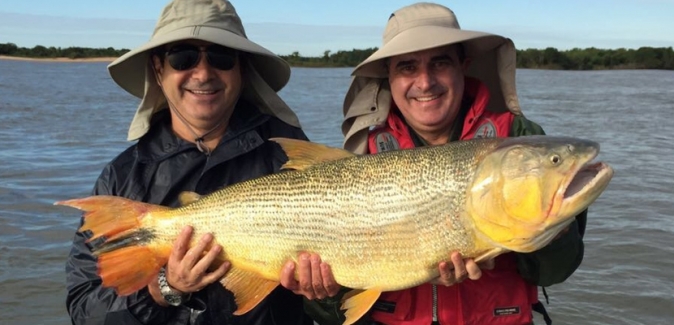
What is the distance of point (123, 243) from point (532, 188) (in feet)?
6.72

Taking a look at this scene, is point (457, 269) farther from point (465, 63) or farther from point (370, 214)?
point (465, 63)

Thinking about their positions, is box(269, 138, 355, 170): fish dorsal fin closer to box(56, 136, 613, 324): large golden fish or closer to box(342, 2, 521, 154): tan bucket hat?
box(56, 136, 613, 324): large golden fish

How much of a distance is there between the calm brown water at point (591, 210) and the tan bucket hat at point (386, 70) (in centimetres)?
362

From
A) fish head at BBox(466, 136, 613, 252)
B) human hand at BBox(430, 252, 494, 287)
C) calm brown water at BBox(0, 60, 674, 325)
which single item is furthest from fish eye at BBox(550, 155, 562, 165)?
calm brown water at BBox(0, 60, 674, 325)

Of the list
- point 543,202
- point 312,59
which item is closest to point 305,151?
point 543,202

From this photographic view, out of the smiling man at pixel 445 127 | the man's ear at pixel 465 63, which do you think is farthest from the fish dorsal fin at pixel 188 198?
the man's ear at pixel 465 63

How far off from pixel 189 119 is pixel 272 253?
1031 millimetres

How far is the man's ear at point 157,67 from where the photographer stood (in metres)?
4.06

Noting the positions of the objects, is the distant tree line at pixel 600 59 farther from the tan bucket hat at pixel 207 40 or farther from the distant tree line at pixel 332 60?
the tan bucket hat at pixel 207 40

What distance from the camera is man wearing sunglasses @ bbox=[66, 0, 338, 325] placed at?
3857 millimetres

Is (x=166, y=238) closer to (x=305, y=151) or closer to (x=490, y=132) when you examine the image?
(x=305, y=151)

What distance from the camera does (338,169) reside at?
11.3 feet

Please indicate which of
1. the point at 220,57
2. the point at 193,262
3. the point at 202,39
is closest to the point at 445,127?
the point at 220,57

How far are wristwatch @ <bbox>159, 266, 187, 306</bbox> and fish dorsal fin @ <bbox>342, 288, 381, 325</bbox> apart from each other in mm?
924
